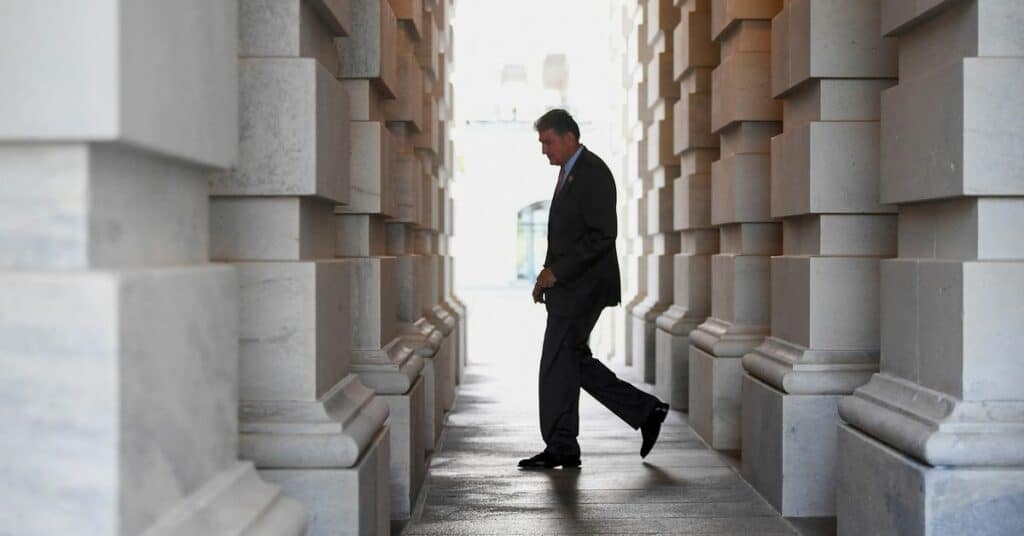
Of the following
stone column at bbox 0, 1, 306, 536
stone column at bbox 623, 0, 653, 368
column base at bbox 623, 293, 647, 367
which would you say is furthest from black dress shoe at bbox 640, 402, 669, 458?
column base at bbox 623, 293, 647, 367

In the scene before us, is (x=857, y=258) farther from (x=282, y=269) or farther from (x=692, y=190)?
(x=692, y=190)

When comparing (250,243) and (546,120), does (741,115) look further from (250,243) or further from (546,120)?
(250,243)

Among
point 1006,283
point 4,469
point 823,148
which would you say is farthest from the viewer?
point 823,148

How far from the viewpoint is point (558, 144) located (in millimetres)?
6328

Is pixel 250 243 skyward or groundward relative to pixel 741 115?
groundward

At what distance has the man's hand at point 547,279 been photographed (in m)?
6.15

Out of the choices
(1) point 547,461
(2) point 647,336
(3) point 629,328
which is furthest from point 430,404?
(3) point 629,328

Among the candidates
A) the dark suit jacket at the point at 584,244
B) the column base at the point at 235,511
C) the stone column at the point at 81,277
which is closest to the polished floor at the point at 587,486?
the dark suit jacket at the point at 584,244

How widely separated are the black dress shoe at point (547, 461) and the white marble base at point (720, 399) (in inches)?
41.4

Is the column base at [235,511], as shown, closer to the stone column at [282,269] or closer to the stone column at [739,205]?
the stone column at [282,269]

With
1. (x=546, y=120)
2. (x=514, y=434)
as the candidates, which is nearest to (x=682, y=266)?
(x=514, y=434)

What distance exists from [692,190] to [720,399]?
1898mm

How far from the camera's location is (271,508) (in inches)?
104

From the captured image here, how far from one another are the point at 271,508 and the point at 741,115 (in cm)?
447
